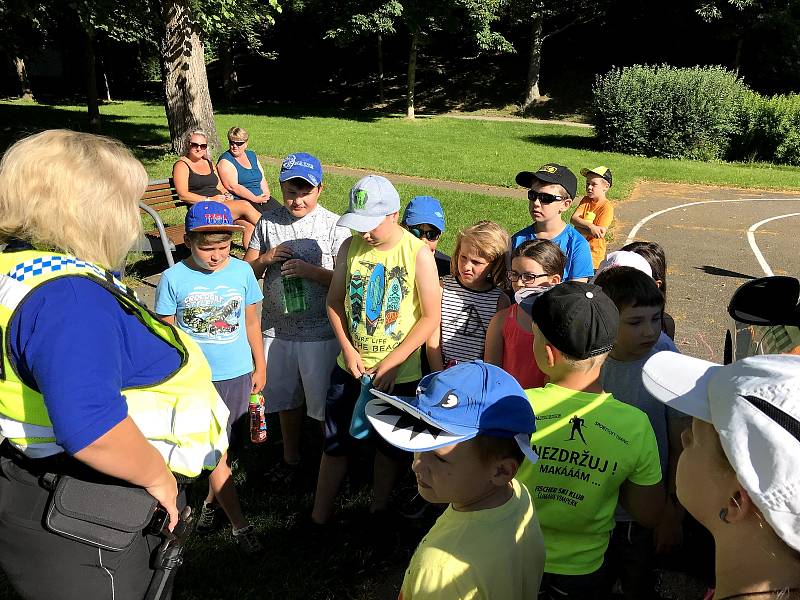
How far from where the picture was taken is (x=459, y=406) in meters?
1.79

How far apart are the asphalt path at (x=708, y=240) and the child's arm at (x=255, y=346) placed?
4047 millimetres

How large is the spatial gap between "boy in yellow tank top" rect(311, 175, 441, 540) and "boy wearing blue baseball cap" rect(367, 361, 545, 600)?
49.4 inches

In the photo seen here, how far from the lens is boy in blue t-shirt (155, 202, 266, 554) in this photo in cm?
319

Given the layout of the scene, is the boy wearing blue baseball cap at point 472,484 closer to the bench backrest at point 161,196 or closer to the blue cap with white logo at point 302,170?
the blue cap with white logo at point 302,170

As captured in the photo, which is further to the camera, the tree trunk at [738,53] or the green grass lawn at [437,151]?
the tree trunk at [738,53]

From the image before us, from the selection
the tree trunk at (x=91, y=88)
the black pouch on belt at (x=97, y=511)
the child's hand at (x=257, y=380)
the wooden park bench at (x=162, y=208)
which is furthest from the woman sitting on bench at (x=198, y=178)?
the tree trunk at (x=91, y=88)

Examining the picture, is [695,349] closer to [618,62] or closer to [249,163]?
[249,163]

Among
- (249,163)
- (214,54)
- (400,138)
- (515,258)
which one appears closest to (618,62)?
(400,138)

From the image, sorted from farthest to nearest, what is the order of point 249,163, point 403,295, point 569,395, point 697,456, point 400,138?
point 400,138
point 249,163
point 403,295
point 569,395
point 697,456

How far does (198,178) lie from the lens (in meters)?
7.32

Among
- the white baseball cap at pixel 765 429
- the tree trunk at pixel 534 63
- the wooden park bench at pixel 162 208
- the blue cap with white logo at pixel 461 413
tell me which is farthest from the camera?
the tree trunk at pixel 534 63

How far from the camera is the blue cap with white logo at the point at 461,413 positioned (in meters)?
1.77

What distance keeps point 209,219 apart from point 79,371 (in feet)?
5.96

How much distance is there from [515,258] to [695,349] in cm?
341
